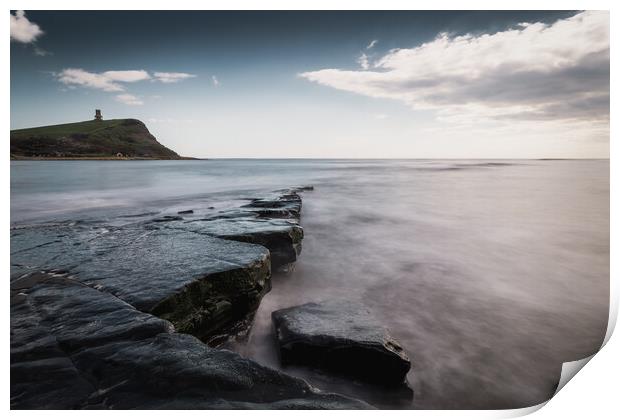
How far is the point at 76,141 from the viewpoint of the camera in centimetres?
520

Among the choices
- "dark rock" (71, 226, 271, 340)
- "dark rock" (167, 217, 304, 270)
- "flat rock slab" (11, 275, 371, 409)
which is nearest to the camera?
"flat rock slab" (11, 275, 371, 409)

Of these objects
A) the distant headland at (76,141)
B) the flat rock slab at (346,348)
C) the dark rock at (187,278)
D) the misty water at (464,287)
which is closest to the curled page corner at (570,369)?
Result: the misty water at (464,287)

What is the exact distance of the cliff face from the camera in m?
2.93

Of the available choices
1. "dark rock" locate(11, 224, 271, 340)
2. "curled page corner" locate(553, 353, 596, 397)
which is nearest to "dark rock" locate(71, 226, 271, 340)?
"dark rock" locate(11, 224, 271, 340)

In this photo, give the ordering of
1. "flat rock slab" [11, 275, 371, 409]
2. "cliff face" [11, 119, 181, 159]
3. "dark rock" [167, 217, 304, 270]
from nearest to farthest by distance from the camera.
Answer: "flat rock slab" [11, 275, 371, 409]
"cliff face" [11, 119, 181, 159]
"dark rock" [167, 217, 304, 270]

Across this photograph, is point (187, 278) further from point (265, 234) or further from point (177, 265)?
point (265, 234)

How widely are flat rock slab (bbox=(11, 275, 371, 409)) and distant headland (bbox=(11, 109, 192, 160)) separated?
5.89 ft

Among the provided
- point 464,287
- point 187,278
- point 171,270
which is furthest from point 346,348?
point 464,287

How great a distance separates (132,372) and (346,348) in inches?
48.8

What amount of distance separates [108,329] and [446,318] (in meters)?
2.71

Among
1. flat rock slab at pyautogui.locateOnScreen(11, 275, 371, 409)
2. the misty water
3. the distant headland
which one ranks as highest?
the distant headland

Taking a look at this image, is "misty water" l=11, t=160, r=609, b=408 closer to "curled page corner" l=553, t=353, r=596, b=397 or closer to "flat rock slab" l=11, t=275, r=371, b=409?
"curled page corner" l=553, t=353, r=596, b=397

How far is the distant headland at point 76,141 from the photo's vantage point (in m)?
2.94
